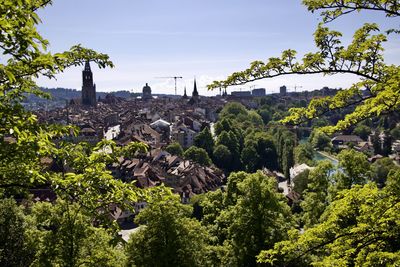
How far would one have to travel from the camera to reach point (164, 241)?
61.1 feet

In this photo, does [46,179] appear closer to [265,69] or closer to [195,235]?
[265,69]

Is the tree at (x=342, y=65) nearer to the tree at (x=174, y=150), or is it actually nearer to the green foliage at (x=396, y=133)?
the tree at (x=174, y=150)

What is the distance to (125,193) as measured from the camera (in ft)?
20.4

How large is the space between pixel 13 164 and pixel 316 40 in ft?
21.9

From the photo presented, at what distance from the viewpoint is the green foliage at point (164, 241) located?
1816 cm

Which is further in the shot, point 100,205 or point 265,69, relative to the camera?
point 265,69

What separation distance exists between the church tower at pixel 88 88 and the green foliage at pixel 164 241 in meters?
151

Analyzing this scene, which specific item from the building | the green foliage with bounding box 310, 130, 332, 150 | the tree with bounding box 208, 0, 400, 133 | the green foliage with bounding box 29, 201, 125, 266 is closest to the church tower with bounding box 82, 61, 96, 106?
the building

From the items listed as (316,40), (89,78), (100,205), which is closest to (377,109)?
(316,40)

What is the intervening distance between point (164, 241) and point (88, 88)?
16773cm

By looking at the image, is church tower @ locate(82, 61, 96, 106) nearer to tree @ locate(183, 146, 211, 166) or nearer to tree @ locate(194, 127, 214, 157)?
tree @ locate(194, 127, 214, 157)

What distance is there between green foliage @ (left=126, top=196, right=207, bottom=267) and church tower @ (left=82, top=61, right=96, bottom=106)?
151m

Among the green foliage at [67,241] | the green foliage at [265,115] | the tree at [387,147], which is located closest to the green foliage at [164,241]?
the green foliage at [67,241]

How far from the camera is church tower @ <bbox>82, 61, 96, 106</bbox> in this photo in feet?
533
